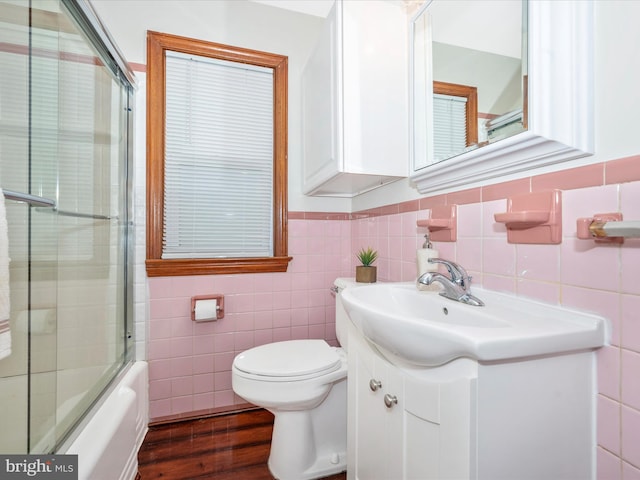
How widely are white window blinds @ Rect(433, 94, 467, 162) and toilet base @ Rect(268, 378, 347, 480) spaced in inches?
42.1

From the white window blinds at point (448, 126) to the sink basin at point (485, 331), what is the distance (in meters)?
0.51

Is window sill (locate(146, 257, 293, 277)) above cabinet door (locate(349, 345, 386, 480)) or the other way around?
above

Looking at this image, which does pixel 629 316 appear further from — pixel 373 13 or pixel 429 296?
pixel 373 13

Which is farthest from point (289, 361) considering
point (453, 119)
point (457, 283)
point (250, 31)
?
point (250, 31)

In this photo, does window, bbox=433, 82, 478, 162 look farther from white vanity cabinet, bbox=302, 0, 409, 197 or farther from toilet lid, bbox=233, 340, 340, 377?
toilet lid, bbox=233, 340, 340, 377

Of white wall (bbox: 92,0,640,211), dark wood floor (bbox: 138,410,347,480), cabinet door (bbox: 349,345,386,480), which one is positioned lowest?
dark wood floor (bbox: 138,410,347,480)

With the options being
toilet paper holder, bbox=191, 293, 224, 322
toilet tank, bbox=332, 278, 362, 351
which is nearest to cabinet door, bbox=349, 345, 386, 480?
toilet tank, bbox=332, 278, 362, 351

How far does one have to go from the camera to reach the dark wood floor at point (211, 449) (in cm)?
128

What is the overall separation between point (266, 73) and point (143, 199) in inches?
39.7

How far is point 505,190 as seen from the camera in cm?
88

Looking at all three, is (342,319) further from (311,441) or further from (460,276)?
(460,276)

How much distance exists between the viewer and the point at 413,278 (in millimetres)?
1347

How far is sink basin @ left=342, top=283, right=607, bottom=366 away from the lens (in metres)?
0.56

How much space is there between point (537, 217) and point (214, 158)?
1554 millimetres
